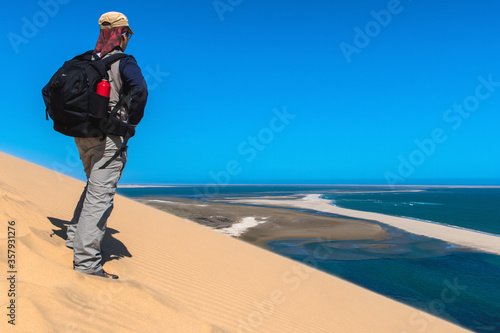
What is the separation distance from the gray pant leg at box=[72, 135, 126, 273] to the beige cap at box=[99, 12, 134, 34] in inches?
41.2

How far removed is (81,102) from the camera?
8.38 feet

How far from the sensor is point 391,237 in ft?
54.9

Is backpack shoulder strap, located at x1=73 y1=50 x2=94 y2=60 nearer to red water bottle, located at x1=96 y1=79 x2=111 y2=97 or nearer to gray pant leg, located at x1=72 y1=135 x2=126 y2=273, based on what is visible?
red water bottle, located at x1=96 y1=79 x2=111 y2=97

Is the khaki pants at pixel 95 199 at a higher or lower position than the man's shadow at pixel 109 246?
higher

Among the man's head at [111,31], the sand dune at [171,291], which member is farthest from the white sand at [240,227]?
the man's head at [111,31]

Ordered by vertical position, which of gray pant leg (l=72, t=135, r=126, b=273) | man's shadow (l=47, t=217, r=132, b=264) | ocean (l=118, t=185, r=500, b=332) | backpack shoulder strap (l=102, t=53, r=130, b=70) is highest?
backpack shoulder strap (l=102, t=53, r=130, b=70)

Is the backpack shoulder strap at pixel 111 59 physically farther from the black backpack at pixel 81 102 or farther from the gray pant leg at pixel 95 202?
the gray pant leg at pixel 95 202

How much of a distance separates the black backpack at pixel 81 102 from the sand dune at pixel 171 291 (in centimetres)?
102

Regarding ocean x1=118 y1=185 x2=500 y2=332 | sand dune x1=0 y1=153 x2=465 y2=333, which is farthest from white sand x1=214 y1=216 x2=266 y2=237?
sand dune x1=0 y1=153 x2=465 y2=333

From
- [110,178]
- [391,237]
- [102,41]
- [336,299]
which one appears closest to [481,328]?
[336,299]

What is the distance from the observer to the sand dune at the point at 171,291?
2.03 meters

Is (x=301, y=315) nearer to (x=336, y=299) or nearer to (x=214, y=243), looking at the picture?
(x=336, y=299)

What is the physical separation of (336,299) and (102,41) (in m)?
4.91

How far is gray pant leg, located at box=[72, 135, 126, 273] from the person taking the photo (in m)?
2.68
